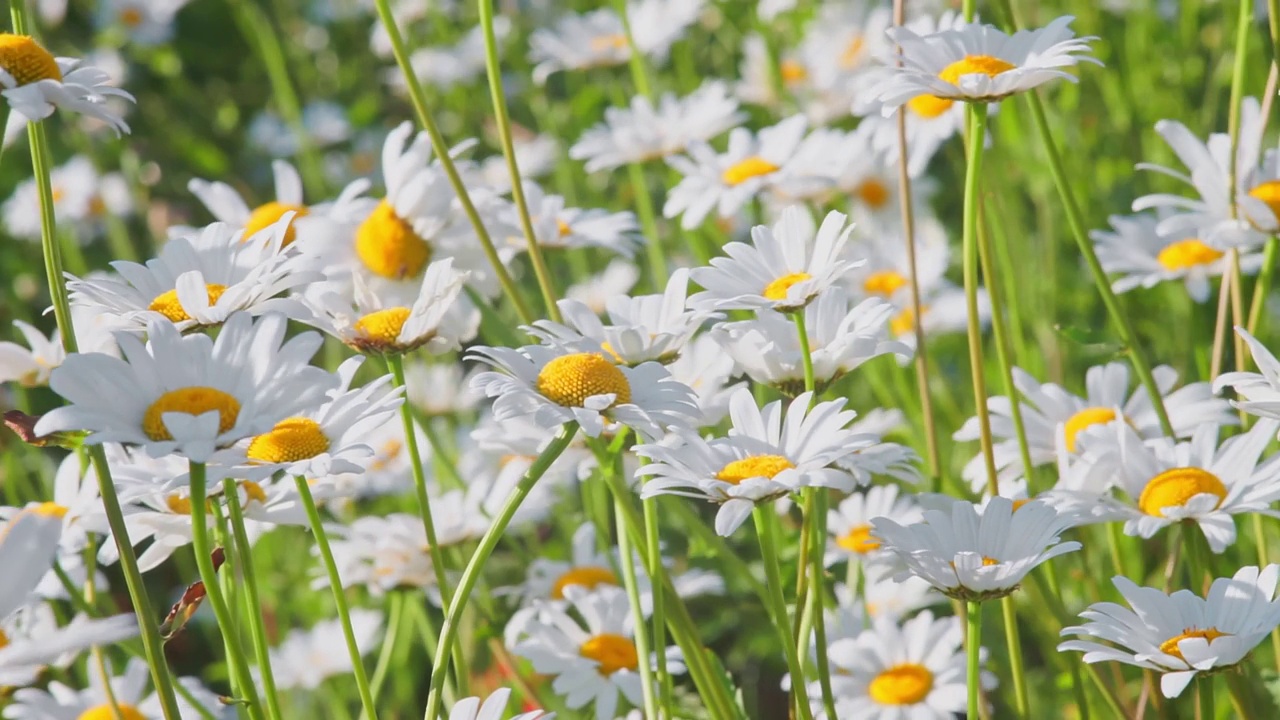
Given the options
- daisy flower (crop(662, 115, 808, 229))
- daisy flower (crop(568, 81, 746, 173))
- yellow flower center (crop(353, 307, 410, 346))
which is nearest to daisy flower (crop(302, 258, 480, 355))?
yellow flower center (crop(353, 307, 410, 346))

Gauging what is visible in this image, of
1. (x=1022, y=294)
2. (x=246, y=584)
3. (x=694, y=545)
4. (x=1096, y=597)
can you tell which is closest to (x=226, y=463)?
(x=246, y=584)

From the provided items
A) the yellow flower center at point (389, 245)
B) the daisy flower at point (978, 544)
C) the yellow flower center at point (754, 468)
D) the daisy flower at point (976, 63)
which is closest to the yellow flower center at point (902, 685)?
the daisy flower at point (978, 544)

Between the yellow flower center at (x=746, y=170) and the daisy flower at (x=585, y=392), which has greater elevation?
the yellow flower center at (x=746, y=170)

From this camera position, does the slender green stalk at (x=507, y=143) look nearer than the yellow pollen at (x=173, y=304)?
No

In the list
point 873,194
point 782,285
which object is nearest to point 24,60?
point 782,285

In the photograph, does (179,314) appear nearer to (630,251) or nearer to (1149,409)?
(630,251)

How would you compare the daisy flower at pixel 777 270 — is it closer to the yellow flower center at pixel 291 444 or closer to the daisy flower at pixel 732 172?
the yellow flower center at pixel 291 444

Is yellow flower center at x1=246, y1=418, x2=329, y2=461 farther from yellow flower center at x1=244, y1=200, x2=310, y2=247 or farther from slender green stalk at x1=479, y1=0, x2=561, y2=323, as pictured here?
yellow flower center at x1=244, y1=200, x2=310, y2=247
